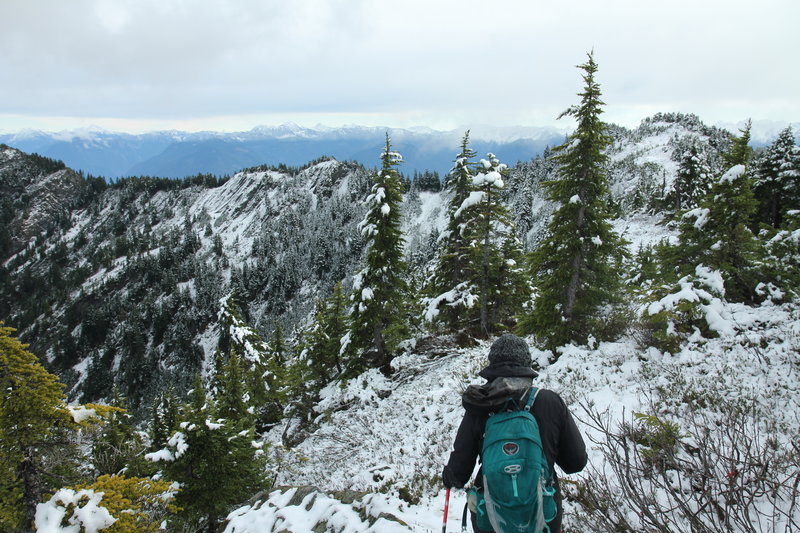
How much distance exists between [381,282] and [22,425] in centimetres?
1365

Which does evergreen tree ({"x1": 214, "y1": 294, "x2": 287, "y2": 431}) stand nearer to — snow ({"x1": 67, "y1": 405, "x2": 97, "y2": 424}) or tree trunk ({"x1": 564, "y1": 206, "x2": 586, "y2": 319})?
snow ({"x1": 67, "y1": 405, "x2": 97, "y2": 424})

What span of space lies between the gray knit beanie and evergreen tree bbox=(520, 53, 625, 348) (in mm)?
8991

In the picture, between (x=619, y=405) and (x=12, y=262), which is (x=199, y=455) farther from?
(x=12, y=262)

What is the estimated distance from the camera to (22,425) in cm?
574

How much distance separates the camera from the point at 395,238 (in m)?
17.7

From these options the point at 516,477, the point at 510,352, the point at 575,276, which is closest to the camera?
the point at 516,477

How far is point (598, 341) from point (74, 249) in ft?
871

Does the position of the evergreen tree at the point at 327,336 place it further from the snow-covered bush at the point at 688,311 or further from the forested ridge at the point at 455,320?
the snow-covered bush at the point at 688,311

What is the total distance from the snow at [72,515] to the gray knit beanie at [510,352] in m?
5.45

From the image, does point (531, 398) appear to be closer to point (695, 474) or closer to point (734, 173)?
point (695, 474)

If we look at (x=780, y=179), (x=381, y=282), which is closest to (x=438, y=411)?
(x=381, y=282)

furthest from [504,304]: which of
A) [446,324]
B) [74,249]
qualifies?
[74,249]

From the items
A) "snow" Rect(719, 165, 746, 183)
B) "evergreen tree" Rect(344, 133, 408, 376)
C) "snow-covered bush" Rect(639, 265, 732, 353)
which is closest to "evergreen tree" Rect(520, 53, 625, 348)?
"snow-covered bush" Rect(639, 265, 732, 353)

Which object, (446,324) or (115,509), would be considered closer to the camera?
(115,509)
